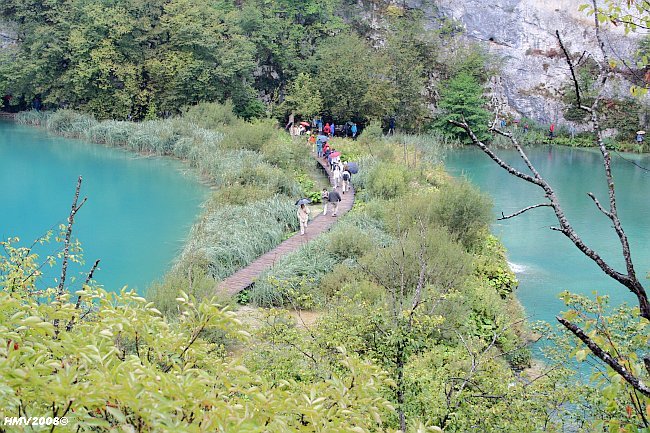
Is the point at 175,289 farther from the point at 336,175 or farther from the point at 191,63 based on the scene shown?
the point at 191,63

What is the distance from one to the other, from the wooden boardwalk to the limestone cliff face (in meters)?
20.0

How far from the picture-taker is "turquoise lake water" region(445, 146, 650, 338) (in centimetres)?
1294

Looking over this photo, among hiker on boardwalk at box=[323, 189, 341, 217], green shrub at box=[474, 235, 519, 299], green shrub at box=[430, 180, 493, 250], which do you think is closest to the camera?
green shrub at box=[474, 235, 519, 299]

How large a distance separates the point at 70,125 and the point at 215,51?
22.6ft

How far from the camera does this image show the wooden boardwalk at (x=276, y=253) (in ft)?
36.4

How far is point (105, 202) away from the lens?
1827cm

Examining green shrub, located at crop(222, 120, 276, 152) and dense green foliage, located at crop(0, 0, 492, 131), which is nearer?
green shrub, located at crop(222, 120, 276, 152)

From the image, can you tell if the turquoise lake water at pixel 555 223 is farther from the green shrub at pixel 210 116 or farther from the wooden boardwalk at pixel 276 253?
the green shrub at pixel 210 116

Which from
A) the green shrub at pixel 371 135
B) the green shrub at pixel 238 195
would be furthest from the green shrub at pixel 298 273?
the green shrub at pixel 371 135

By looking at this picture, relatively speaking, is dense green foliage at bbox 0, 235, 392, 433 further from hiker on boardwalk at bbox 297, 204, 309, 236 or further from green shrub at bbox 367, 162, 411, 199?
green shrub at bbox 367, 162, 411, 199

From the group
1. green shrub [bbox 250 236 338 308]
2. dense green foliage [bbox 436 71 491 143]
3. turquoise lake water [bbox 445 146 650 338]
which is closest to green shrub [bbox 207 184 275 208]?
green shrub [bbox 250 236 338 308]

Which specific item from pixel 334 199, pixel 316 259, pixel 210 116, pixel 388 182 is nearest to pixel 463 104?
pixel 210 116

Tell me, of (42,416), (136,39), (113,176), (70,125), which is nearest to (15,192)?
(113,176)

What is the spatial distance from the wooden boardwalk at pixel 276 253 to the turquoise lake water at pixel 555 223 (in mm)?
4006
